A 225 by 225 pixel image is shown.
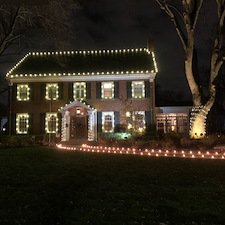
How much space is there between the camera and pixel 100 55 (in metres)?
25.5

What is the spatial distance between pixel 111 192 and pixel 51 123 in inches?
688

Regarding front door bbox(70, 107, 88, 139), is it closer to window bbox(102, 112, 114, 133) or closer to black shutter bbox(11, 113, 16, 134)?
window bbox(102, 112, 114, 133)

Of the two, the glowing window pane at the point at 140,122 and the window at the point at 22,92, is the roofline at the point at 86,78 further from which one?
the glowing window pane at the point at 140,122

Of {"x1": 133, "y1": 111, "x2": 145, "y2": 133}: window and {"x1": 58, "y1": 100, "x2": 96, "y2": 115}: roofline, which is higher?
{"x1": 58, "y1": 100, "x2": 96, "y2": 115}: roofline

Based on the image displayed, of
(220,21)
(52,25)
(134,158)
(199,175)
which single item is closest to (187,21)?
(220,21)

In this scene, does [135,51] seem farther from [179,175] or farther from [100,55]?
[179,175]

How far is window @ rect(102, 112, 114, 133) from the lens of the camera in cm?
2261

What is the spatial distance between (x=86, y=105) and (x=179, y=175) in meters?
14.4

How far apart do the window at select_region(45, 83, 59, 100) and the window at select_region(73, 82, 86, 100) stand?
144 centimetres

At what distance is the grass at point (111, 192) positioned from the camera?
5078mm

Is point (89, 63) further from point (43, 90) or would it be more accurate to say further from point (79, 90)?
point (43, 90)

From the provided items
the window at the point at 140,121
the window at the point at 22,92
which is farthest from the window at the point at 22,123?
the window at the point at 140,121

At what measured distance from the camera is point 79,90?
23453mm

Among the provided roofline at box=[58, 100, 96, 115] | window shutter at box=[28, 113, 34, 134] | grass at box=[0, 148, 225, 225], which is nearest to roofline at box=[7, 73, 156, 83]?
roofline at box=[58, 100, 96, 115]
